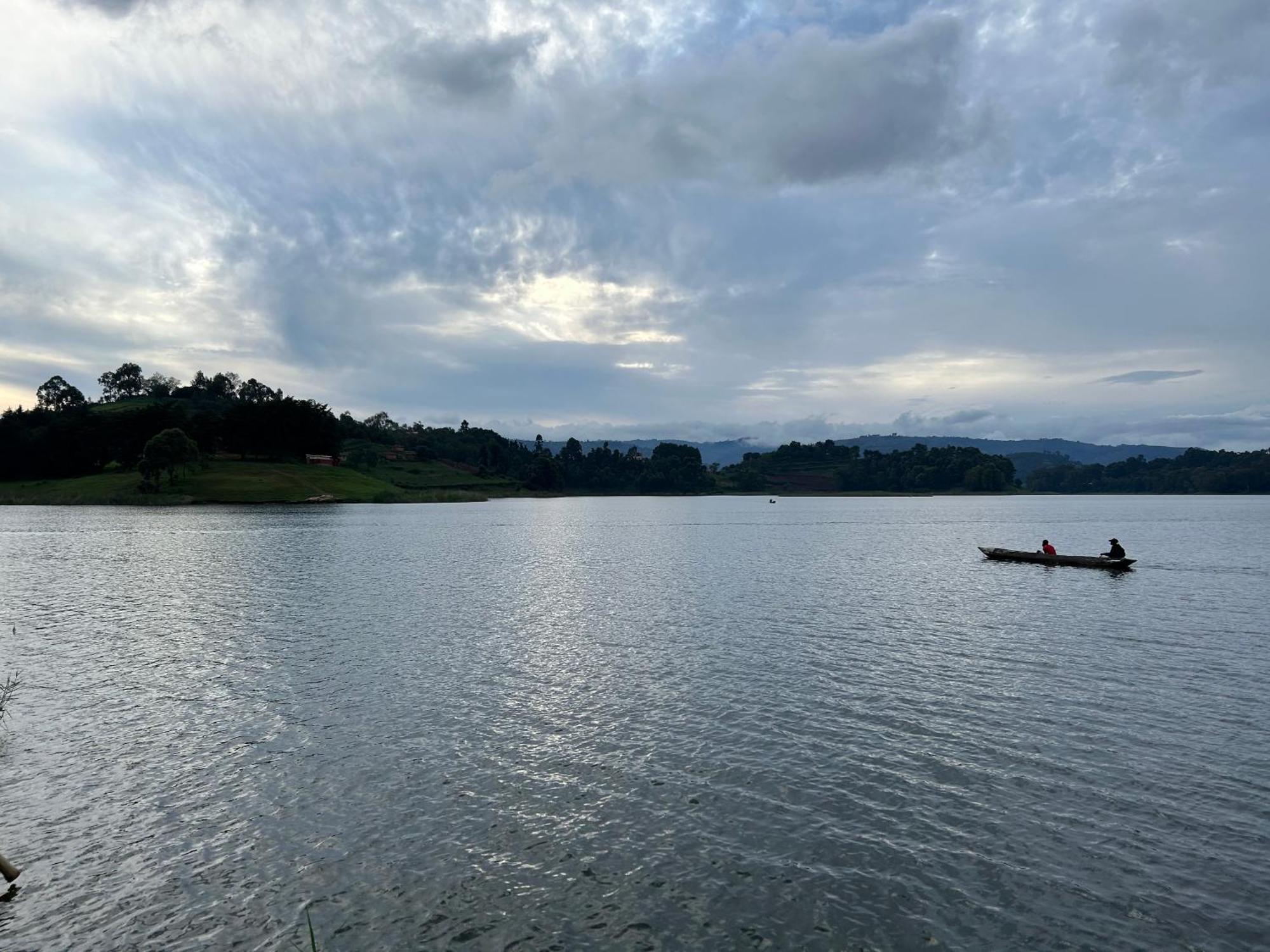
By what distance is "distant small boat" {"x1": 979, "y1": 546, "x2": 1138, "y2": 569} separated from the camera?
7962 centimetres

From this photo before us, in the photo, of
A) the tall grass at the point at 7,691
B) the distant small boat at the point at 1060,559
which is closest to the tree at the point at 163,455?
the tall grass at the point at 7,691

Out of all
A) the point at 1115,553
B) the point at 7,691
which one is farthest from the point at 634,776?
the point at 1115,553

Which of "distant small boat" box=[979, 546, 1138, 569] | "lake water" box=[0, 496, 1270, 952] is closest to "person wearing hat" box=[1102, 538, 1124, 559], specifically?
"distant small boat" box=[979, 546, 1138, 569]

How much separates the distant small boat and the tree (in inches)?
7481

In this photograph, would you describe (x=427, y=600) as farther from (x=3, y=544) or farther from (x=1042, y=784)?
(x=3, y=544)

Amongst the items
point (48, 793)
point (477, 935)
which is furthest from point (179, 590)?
point (477, 935)

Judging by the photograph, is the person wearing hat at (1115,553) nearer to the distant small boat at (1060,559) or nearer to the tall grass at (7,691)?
the distant small boat at (1060,559)

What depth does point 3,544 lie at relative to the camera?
95.2 metres

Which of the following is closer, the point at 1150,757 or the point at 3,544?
the point at 1150,757

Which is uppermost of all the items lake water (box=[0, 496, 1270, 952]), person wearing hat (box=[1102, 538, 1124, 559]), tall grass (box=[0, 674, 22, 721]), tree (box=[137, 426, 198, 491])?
tree (box=[137, 426, 198, 491])

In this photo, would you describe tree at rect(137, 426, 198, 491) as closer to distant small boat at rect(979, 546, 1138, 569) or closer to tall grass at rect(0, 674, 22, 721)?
tall grass at rect(0, 674, 22, 721)

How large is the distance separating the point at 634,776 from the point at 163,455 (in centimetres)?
20626

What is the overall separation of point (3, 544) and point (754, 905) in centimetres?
11440

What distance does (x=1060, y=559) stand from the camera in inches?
3361
